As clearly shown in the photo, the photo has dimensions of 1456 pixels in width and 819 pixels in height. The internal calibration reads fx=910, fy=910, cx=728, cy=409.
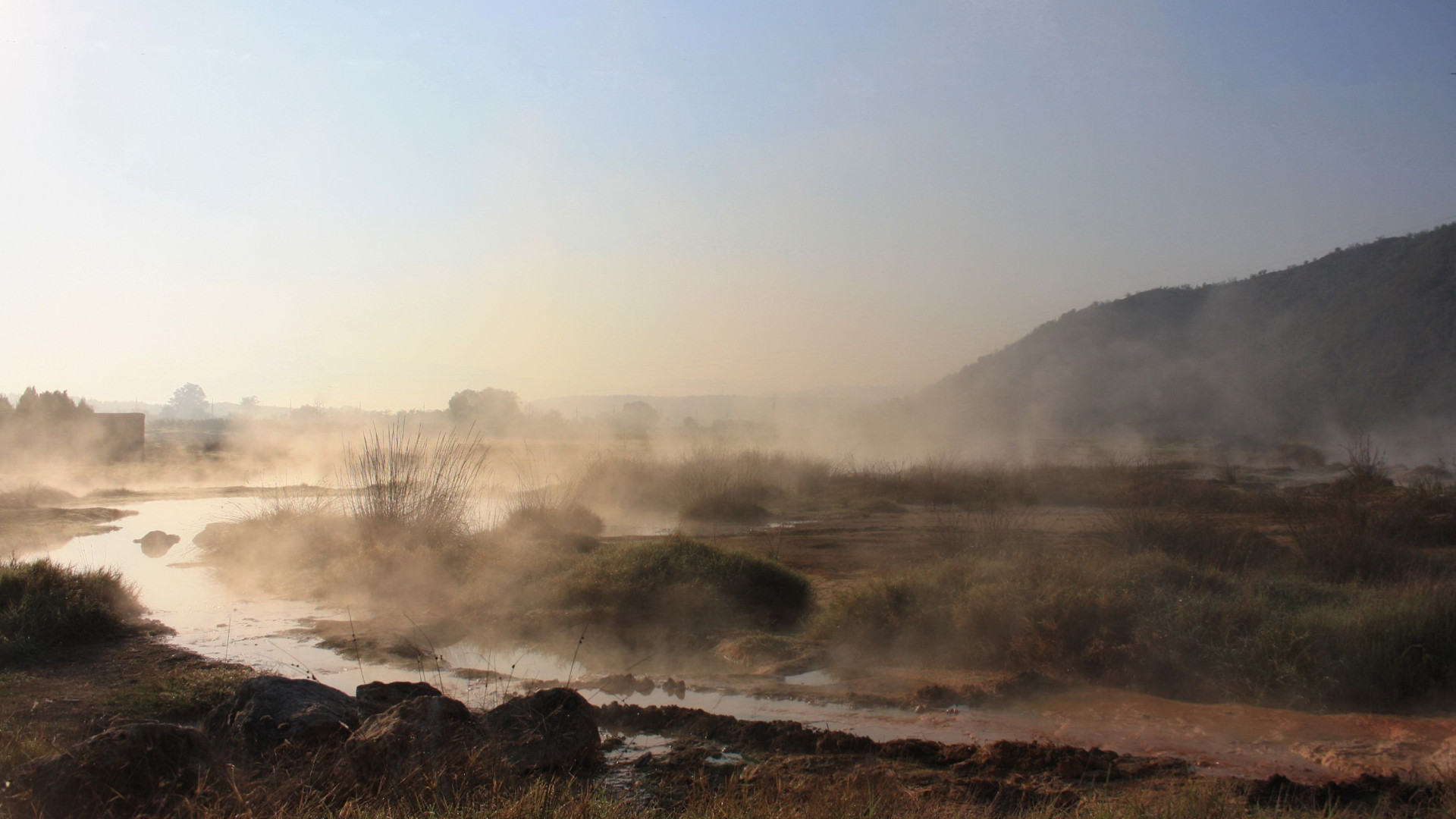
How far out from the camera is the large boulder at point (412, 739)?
16.1 feet

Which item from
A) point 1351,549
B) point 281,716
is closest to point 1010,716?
point 281,716

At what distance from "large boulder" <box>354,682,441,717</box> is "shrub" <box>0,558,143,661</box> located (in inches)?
209

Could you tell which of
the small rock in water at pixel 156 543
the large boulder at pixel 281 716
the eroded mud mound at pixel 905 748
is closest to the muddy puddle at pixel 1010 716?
the eroded mud mound at pixel 905 748

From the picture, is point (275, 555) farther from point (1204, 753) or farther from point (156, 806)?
point (1204, 753)

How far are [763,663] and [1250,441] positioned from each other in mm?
42972

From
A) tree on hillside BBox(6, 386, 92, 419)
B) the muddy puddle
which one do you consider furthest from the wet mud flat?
tree on hillside BBox(6, 386, 92, 419)

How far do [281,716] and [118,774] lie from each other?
3.09ft

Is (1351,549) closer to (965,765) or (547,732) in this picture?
(965,765)

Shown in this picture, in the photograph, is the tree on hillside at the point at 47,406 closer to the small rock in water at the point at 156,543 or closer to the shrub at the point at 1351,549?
the small rock in water at the point at 156,543

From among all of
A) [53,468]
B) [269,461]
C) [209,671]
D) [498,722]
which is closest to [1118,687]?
[498,722]

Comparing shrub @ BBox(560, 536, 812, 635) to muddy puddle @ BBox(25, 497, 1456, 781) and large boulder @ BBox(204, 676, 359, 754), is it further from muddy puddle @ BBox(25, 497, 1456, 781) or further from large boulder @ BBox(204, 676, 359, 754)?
large boulder @ BBox(204, 676, 359, 754)

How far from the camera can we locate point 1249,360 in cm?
5097

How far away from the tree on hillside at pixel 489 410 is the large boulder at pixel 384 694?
4148 centimetres

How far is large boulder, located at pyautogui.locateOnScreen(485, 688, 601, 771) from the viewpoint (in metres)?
5.60
